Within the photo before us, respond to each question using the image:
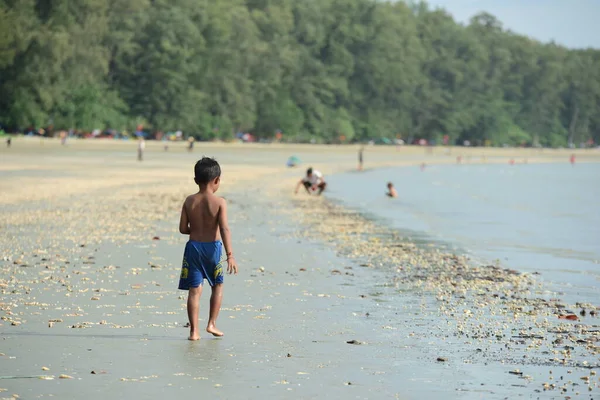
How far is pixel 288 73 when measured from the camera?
421 ft

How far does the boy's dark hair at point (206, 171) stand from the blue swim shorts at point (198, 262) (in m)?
0.50

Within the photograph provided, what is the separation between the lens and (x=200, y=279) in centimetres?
864

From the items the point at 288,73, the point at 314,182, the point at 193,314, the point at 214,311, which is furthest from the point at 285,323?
the point at 288,73

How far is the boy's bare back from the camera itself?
8.59 metres

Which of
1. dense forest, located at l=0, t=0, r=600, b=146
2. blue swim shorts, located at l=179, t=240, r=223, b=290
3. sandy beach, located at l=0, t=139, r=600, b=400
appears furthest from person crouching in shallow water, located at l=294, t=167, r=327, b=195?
dense forest, located at l=0, t=0, r=600, b=146

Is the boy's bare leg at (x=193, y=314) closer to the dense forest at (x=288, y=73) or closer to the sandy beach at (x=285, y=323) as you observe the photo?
the sandy beach at (x=285, y=323)

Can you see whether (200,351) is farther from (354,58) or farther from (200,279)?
(354,58)

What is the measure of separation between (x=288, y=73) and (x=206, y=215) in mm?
120701

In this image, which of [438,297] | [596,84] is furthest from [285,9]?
[438,297]

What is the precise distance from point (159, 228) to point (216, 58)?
9130 centimetres

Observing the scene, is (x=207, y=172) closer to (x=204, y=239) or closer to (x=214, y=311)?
(x=204, y=239)

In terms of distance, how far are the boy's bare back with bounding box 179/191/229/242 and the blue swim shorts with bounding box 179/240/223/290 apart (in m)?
0.07

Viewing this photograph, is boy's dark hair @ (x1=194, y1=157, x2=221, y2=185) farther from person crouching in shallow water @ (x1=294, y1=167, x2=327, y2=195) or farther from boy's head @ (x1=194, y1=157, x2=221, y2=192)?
person crouching in shallow water @ (x1=294, y1=167, x2=327, y2=195)

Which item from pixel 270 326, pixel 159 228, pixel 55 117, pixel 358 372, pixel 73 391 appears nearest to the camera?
pixel 73 391
